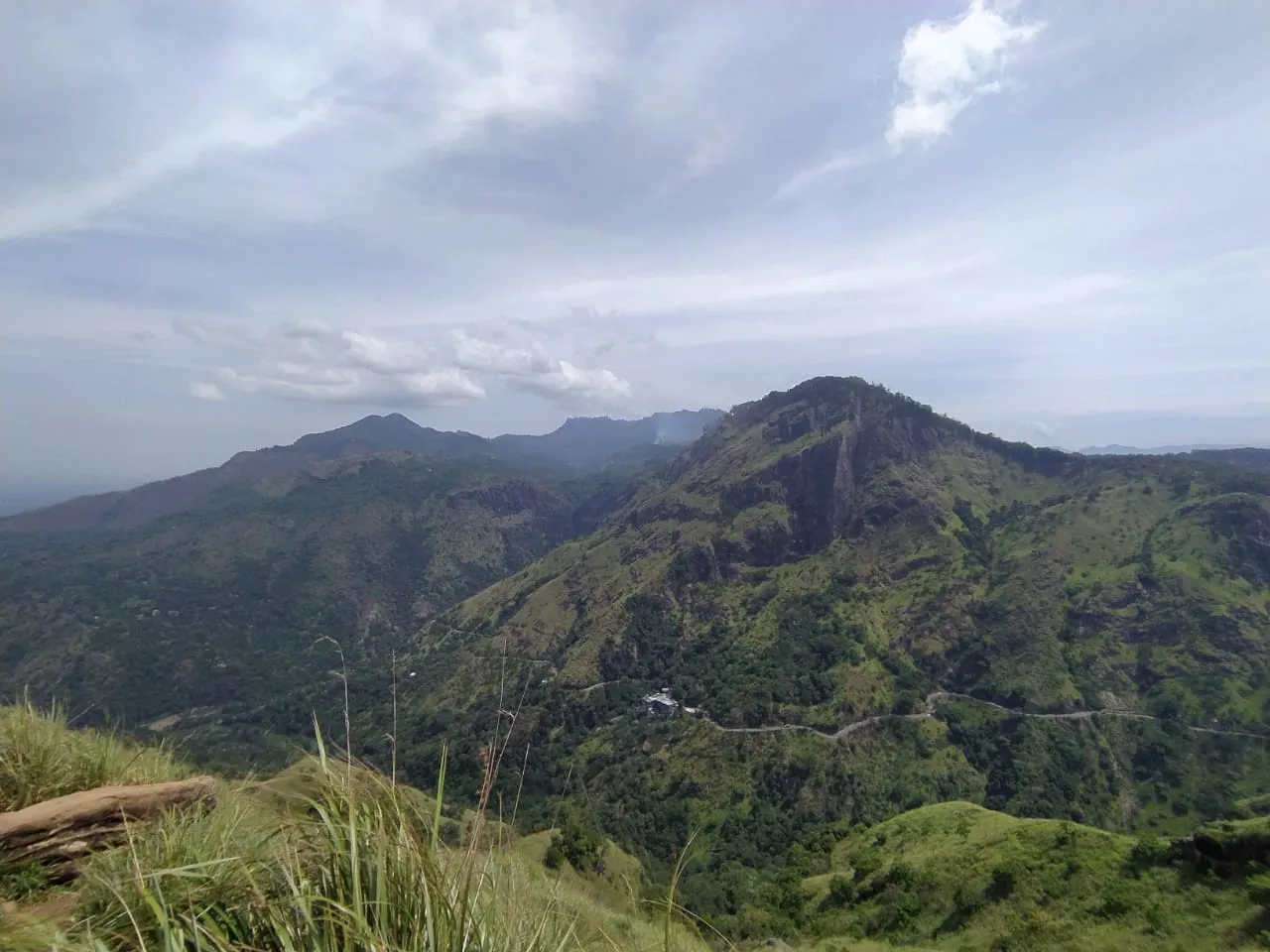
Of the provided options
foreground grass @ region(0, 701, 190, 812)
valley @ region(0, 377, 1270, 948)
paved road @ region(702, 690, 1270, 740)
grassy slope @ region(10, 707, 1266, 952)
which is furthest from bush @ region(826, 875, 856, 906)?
paved road @ region(702, 690, 1270, 740)

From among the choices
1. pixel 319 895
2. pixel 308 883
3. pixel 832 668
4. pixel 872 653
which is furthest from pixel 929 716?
pixel 319 895

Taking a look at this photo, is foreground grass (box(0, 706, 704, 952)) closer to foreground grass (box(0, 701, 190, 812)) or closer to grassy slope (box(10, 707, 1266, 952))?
grassy slope (box(10, 707, 1266, 952))

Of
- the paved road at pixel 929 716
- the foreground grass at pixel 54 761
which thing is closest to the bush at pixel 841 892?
the foreground grass at pixel 54 761

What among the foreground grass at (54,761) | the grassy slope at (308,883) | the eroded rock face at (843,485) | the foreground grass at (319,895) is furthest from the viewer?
the eroded rock face at (843,485)

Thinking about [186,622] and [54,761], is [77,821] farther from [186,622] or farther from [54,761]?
[186,622]

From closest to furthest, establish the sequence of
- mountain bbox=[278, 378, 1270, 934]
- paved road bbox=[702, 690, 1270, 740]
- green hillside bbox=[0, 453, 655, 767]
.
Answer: mountain bbox=[278, 378, 1270, 934], paved road bbox=[702, 690, 1270, 740], green hillside bbox=[0, 453, 655, 767]

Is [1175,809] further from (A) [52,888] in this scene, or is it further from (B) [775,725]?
(A) [52,888]

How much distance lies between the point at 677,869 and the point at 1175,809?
300 ft

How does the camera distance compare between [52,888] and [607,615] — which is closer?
[52,888]

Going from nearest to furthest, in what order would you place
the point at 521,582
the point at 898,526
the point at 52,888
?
1. the point at 52,888
2. the point at 898,526
3. the point at 521,582

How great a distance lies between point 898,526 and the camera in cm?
13262

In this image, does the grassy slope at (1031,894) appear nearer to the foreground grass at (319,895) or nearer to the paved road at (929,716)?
the foreground grass at (319,895)

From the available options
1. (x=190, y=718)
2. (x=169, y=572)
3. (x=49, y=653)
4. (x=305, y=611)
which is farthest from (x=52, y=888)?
(x=169, y=572)

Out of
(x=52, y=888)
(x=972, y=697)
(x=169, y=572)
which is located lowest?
(x=972, y=697)
